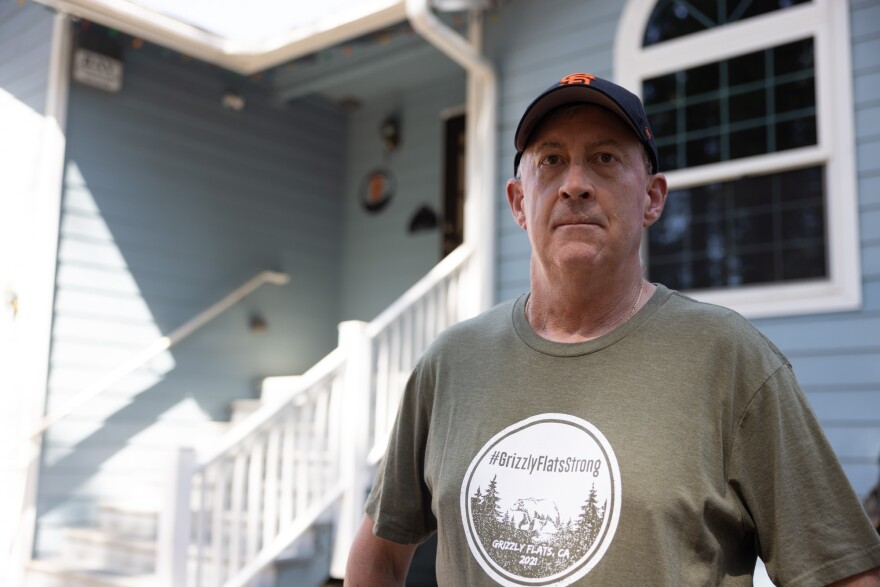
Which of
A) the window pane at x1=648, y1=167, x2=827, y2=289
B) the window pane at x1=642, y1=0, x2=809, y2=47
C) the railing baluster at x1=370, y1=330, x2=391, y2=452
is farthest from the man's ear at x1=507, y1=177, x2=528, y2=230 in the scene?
the window pane at x1=642, y1=0, x2=809, y2=47

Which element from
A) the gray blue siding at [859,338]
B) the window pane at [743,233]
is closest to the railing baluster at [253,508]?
the window pane at [743,233]

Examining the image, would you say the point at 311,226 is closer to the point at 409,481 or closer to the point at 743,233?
the point at 743,233

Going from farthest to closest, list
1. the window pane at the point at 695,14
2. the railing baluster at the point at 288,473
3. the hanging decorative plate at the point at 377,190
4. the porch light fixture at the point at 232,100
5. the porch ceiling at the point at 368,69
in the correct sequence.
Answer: the hanging decorative plate at the point at 377,190 < the porch light fixture at the point at 232,100 < the porch ceiling at the point at 368,69 < the window pane at the point at 695,14 < the railing baluster at the point at 288,473

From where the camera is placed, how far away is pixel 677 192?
14.1 ft

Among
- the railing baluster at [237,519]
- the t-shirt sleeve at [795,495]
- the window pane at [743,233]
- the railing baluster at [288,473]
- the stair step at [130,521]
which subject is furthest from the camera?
the stair step at [130,521]

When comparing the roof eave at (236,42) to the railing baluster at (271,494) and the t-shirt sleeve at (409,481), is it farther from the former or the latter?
the t-shirt sleeve at (409,481)

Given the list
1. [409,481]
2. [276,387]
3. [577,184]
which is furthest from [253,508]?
[577,184]

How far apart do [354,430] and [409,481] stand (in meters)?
3.00

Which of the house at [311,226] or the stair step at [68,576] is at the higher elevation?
the house at [311,226]

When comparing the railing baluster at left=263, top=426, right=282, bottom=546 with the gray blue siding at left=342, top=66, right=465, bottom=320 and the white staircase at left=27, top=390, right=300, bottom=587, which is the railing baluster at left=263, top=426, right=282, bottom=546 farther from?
the gray blue siding at left=342, top=66, right=465, bottom=320

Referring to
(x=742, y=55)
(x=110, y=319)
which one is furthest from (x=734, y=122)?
(x=110, y=319)

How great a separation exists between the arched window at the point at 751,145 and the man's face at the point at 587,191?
294 cm

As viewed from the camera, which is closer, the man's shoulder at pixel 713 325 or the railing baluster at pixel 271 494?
the man's shoulder at pixel 713 325

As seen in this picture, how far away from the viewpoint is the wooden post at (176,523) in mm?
3414
